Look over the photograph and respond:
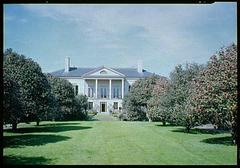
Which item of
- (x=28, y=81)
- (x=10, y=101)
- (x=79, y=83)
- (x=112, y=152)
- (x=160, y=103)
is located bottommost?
(x=112, y=152)

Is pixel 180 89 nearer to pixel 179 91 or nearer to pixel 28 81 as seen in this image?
pixel 179 91

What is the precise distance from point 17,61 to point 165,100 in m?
5.77

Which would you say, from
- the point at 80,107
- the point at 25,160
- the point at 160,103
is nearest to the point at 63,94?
the point at 80,107

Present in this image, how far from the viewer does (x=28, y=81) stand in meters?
13.3

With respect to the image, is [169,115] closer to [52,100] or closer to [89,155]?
[52,100]

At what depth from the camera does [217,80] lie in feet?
31.9

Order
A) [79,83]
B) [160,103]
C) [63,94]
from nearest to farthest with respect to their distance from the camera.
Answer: [160,103] < [63,94] < [79,83]

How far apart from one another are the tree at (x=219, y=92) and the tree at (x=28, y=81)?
590cm

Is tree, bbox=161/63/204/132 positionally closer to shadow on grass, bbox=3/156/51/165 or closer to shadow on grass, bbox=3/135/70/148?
shadow on grass, bbox=3/135/70/148

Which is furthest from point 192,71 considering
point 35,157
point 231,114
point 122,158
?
point 35,157

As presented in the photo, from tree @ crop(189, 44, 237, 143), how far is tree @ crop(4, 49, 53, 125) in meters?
5.90

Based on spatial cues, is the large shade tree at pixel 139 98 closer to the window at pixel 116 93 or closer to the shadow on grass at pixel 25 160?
the window at pixel 116 93

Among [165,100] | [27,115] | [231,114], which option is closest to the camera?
[231,114]

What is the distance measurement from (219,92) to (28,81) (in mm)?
6935
